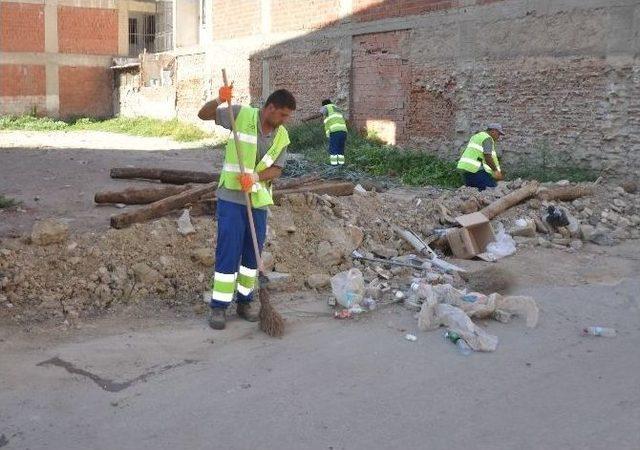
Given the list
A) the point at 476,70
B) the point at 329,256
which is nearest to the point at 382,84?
the point at 476,70

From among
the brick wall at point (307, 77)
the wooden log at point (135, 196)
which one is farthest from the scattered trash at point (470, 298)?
the brick wall at point (307, 77)

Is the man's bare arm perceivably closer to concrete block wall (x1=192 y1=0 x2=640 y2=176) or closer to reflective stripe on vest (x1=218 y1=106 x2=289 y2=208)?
reflective stripe on vest (x1=218 y1=106 x2=289 y2=208)

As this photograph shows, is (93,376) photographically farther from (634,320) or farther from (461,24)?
(461,24)

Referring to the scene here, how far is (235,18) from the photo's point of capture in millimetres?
22500

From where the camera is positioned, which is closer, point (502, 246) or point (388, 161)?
A: point (502, 246)

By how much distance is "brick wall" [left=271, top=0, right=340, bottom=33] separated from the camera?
18156 millimetres

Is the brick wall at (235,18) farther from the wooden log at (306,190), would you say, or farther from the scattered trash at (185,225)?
the scattered trash at (185,225)

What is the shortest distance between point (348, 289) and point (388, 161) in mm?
9569

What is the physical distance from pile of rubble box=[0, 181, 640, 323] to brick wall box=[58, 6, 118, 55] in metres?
26.1

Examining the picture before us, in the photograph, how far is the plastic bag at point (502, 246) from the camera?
7.59 meters

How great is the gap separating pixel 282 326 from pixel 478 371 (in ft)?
4.78

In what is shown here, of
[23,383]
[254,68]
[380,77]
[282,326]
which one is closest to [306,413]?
[282,326]

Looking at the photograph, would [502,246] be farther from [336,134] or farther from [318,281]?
[336,134]

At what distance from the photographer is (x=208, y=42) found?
79.4ft
